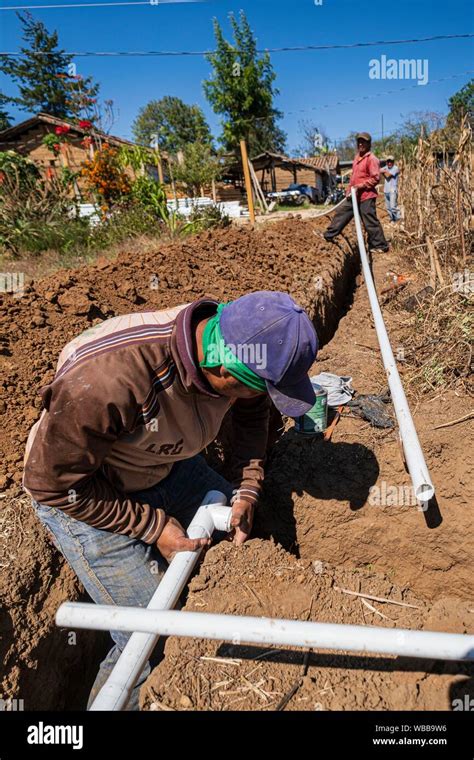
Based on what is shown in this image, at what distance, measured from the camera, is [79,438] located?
146cm

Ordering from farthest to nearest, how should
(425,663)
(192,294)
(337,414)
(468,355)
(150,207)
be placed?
(150,207) < (192,294) < (468,355) < (337,414) < (425,663)

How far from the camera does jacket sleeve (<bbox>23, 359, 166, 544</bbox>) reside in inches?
56.4

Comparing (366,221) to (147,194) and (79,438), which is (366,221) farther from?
(79,438)

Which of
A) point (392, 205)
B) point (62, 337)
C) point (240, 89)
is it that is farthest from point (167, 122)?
point (62, 337)

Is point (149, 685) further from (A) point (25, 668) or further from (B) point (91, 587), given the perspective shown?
(A) point (25, 668)

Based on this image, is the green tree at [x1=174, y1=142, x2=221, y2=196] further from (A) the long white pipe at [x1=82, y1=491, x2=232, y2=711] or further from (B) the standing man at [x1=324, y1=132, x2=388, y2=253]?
→ (A) the long white pipe at [x1=82, y1=491, x2=232, y2=711]

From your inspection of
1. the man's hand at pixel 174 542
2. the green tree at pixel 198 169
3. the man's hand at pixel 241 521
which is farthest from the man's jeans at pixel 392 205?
the man's hand at pixel 174 542

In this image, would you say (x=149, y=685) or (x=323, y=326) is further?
(x=323, y=326)

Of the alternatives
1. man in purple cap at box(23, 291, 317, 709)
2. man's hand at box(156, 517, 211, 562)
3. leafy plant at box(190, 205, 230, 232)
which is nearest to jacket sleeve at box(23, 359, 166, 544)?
man in purple cap at box(23, 291, 317, 709)

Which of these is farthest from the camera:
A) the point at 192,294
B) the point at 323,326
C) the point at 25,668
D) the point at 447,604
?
the point at 323,326

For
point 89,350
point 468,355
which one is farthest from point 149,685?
point 468,355

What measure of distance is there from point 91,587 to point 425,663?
145 centimetres

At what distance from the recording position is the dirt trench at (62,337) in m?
2.02

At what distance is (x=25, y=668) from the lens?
1.96 m
